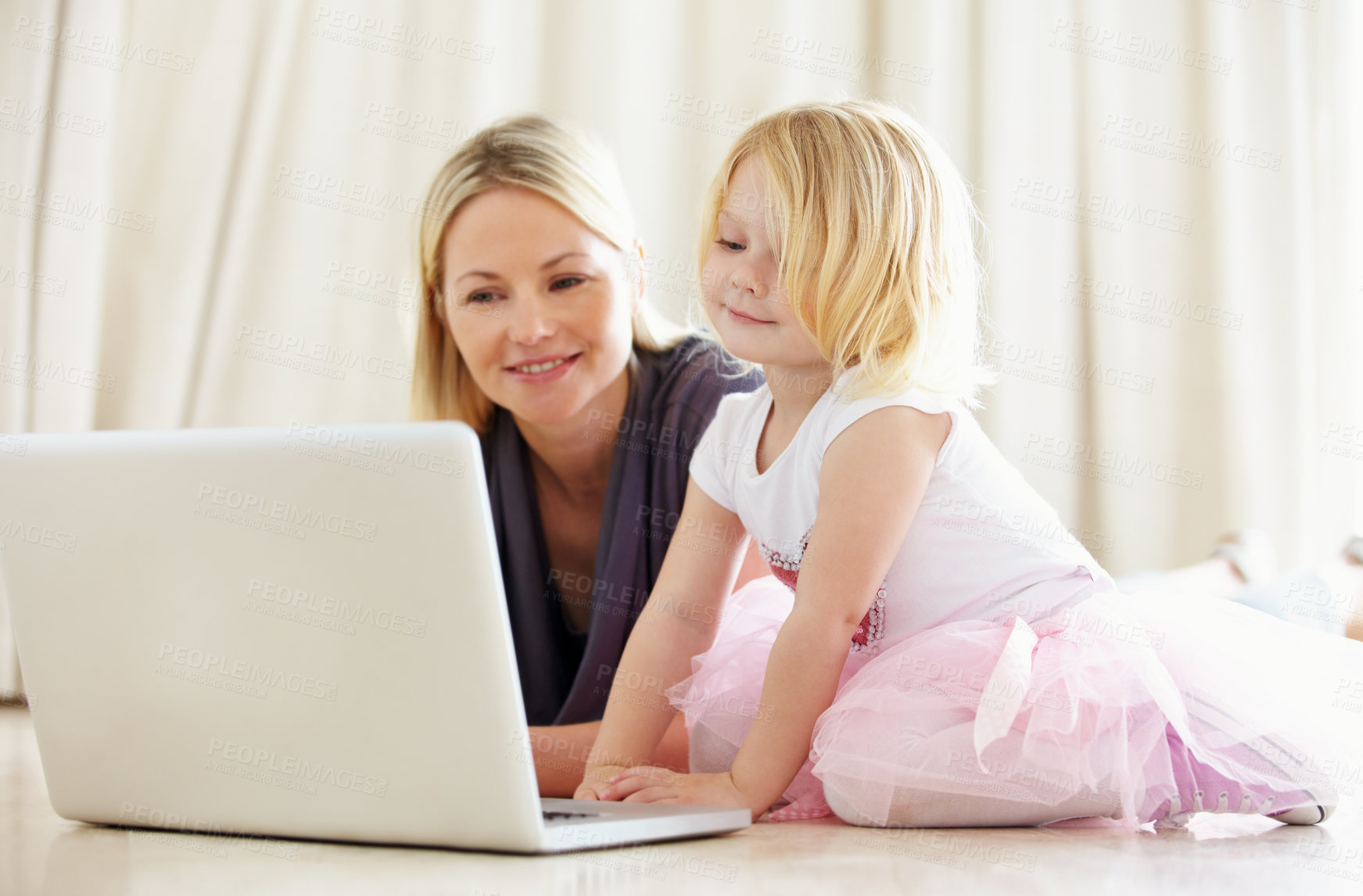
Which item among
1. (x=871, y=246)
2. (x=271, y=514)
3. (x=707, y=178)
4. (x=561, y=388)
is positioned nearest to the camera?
(x=271, y=514)

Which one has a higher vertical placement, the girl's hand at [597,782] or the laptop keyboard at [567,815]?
the laptop keyboard at [567,815]

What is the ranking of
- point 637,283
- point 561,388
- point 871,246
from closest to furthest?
point 871,246 → point 561,388 → point 637,283

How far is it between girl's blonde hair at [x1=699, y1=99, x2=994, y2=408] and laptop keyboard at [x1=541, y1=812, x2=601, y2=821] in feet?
1.43

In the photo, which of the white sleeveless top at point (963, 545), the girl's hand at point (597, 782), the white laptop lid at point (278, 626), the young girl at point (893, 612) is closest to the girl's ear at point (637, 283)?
the young girl at point (893, 612)

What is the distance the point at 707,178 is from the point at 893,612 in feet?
5.29

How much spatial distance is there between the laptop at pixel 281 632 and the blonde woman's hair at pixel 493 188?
83cm

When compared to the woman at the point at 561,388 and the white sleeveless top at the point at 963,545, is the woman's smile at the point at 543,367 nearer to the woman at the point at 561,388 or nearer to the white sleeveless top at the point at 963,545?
the woman at the point at 561,388

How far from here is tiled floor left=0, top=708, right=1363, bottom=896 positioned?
66 cm

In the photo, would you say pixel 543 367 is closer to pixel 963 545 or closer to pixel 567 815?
pixel 963 545

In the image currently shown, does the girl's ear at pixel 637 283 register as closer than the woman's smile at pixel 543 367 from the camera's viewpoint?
No

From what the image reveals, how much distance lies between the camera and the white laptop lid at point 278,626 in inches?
25.3

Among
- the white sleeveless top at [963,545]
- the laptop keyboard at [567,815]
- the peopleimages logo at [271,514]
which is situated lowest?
the laptop keyboard at [567,815]

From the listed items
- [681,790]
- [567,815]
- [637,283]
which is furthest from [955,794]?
[637,283]

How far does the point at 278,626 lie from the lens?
0.68 metres
